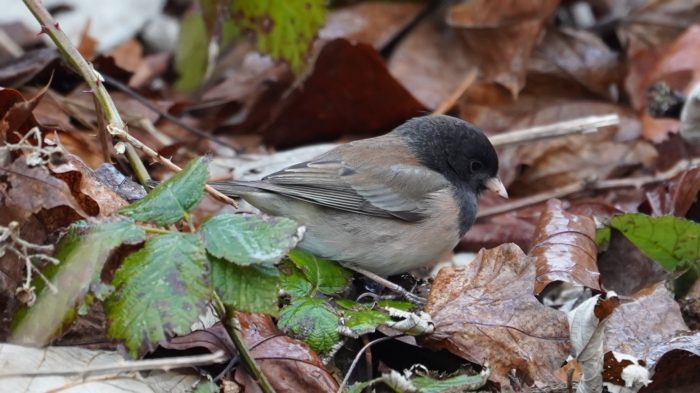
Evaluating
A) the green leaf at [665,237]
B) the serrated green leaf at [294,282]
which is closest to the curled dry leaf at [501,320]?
the serrated green leaf at [294,282]

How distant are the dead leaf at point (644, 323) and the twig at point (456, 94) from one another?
6.02 feet

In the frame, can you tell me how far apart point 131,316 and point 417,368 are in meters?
0.90

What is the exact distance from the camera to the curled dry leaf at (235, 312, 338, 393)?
8.00 feet

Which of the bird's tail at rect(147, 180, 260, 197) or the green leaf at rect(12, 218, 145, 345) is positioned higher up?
the green leaf at rect(12, 218, 145, 345)

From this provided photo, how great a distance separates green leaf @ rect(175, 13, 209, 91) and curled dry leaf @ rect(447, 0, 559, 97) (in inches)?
48.8

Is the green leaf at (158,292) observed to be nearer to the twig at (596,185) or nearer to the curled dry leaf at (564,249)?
the curled dry leaf at (564,249)

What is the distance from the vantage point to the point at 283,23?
4.11 meters

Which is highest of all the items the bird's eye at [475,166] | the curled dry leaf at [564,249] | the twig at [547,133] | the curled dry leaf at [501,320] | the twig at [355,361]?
the twig at [355,361]

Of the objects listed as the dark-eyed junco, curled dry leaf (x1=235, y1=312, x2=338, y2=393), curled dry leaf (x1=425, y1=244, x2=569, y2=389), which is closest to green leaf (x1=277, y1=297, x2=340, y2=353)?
curled dry leaf (x1=235, y1=312, x2=338, y2=393)

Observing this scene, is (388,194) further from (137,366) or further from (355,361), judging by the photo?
(137,366)

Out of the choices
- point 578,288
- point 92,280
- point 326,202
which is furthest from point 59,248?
point 578,288

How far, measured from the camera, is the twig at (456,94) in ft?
15.3

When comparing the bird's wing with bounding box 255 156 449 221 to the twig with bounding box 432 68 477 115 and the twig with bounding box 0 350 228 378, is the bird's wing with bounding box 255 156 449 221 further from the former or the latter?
the twig with bounding box 0 350 228 378

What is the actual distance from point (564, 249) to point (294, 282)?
940 millimetres
